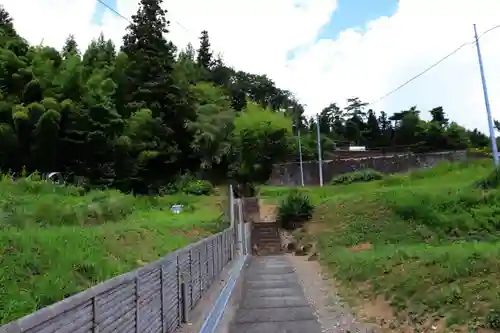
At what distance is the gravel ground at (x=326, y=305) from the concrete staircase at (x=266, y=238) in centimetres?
741

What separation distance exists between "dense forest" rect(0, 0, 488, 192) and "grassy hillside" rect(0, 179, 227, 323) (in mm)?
12536

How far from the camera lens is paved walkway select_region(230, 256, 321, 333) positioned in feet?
25.2

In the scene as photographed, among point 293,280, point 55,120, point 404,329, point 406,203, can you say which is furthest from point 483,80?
point 55,120

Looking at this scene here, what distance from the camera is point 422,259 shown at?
31.1ft

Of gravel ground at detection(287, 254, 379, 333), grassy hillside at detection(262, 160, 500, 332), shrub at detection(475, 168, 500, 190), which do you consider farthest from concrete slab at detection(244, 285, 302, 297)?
shrub at detection(475, 168, 500, 190)

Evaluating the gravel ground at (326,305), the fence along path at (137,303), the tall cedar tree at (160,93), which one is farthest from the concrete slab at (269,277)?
the tall cedar tree at (160,93)

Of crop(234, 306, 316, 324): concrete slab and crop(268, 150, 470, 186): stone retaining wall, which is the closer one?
crop(234, 306, 316, 324): concrete slab

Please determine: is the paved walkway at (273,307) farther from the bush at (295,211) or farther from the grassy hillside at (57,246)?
the bush at (295,211)

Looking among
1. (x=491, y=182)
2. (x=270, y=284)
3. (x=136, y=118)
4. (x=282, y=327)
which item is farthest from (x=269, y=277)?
(x=136, y=118)

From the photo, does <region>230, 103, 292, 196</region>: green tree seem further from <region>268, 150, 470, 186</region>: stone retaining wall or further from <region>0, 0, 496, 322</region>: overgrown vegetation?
<region>268, 150, 470, 186</region>: stone retaining wall

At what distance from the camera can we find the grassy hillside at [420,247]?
22.6 feet

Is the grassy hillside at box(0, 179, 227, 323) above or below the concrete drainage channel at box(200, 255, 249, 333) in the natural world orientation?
above

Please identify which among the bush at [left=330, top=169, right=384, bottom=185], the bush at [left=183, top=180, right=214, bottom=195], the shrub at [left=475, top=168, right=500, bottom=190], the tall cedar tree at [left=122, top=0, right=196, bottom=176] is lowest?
the shrub at [left=475, top=168, right=500, bottom=190]

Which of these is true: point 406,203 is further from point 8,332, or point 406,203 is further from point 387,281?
point 8,332
